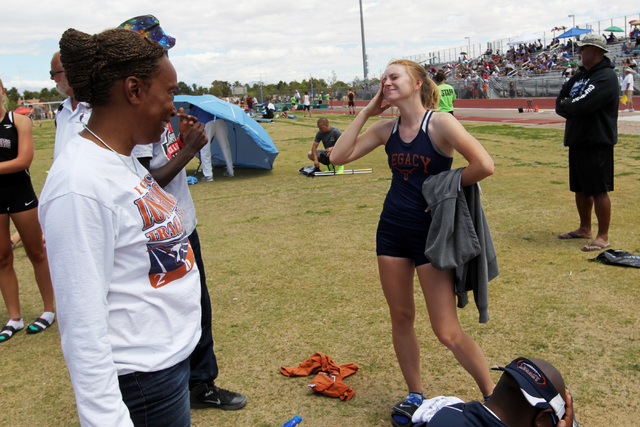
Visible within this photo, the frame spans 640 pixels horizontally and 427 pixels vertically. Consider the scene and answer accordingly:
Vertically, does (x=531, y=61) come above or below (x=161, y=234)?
above

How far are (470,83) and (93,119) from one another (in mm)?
42064

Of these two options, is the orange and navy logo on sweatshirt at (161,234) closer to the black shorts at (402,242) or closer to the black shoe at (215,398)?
the black shorts at (402,242)

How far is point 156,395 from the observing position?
171 cm

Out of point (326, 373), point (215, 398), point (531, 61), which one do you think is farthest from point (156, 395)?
point (531, 61)

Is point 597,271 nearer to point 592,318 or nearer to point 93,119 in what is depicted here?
point 592,318

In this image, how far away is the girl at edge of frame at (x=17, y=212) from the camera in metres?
4.33

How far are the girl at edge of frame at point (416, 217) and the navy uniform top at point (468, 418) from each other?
0.90 metres

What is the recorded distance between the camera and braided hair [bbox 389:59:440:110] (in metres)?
3.04

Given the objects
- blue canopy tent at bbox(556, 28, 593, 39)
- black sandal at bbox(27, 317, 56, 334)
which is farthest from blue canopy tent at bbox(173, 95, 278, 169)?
blue canopy tent at bbox(556, 28, 593, 39)

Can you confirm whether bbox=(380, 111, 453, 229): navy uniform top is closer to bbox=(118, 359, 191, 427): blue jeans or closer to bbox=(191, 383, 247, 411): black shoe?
bbox=(191, 383, 247, 411): black shoe

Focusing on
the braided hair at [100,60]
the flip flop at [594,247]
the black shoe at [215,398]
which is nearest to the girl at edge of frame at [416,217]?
the black shoe at [215,398]

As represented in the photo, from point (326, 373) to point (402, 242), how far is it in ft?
3.82

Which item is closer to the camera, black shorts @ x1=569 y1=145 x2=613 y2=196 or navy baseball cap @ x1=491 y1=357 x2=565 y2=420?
navy baseball cap @ x1=491 y1=357 x2=565 y2=420

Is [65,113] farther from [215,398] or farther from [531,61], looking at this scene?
[531,61]
